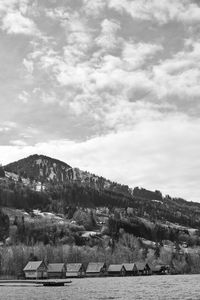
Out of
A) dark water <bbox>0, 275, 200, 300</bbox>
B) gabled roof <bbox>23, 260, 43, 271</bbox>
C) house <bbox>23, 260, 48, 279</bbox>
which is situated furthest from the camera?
gabled roof <bbox>23, 260, 43, 271</bbox>

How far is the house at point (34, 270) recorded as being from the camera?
621ft

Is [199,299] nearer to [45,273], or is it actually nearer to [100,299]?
[100,299]

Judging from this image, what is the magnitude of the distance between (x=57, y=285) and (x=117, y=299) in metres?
58.4

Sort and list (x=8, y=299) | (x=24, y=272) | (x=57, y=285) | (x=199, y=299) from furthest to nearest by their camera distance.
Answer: (x=24, y=272), (x=57, y=285), (x=8, y=299), (x=199, y=299)

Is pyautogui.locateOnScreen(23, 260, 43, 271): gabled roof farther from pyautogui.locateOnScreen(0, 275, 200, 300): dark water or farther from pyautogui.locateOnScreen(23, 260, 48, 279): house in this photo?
pyautogui.locateOnScreen(0, 275, 200, 300): dark water

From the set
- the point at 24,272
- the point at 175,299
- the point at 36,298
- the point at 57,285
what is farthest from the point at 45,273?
the point at 175,299

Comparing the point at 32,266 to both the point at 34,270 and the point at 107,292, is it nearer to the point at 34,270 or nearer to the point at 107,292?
the point at 34,270

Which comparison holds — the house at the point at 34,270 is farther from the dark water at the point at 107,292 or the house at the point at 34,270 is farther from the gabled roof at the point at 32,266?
the dark water at the point at 107,292

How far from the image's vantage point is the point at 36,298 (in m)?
82.1

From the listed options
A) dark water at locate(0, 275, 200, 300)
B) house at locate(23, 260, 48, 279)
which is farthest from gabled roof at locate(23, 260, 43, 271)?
dark water at locate(0, 275, 200, 300)

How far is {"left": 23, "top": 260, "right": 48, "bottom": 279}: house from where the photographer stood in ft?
621

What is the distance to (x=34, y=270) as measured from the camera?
190m

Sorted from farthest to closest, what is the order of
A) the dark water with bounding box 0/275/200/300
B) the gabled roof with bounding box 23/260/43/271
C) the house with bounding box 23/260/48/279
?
the gabled roof with bounding box 23/260/43/271, the house with bounding box 23/260/48/279, the dark water with bounding box 0/275/200/300

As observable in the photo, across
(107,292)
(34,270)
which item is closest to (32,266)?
(34,270)
